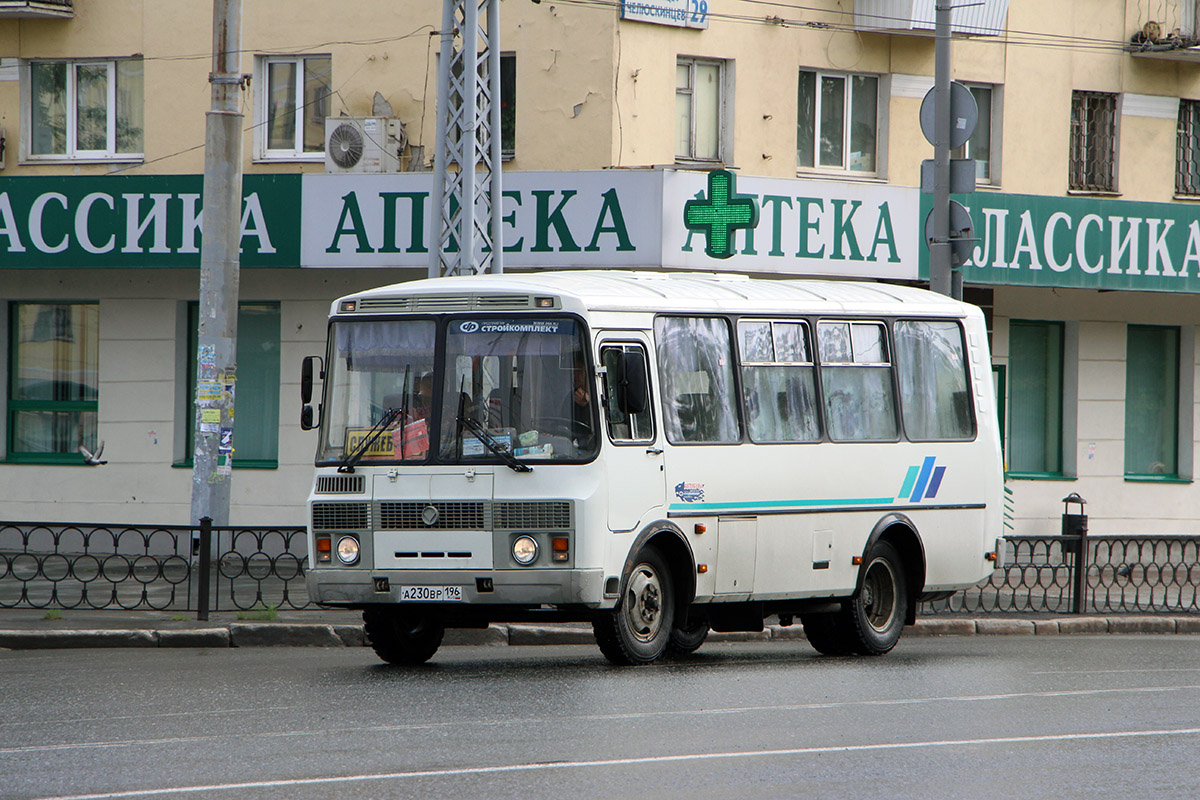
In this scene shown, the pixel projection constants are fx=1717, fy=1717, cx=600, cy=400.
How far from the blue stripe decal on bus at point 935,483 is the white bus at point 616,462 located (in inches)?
3.1

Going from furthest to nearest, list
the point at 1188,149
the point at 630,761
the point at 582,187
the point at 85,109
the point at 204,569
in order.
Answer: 1. the point at 1188,149
2. the point at 85,109
3. the point at 582,187
4. the point at 204,569
5. the point at 630,761

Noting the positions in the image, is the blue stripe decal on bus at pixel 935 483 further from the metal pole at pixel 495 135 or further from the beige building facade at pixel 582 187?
the beige building facade at pixel 582 187

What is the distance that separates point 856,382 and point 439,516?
4049mm

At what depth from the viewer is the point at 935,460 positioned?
48.3ft

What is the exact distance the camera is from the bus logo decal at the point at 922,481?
14.5m

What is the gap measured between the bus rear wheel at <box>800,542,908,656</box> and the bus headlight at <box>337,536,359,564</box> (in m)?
4.00

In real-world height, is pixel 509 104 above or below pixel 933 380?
above

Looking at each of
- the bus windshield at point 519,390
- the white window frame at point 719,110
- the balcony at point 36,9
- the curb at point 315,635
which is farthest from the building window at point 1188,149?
the bus windshield at point 519,390

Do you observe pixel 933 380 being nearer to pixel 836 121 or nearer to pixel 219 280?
pixel 219 280

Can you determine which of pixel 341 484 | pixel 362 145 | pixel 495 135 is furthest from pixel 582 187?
pixel 341 484

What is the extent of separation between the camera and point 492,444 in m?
12.0

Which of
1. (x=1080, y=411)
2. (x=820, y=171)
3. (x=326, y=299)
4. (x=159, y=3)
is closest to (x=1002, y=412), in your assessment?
(x=1080, y=411)

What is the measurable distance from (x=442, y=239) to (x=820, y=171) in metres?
7.60

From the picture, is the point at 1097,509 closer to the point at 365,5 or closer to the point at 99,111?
the point at 365,5
